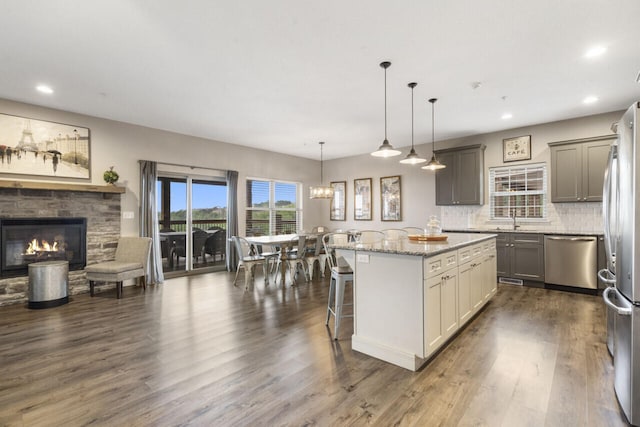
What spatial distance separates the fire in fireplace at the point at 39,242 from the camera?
14.1 feet

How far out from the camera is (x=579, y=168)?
4.93 meters

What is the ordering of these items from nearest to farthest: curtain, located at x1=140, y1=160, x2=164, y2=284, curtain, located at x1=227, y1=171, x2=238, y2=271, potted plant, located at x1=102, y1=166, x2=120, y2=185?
potted plant, located at x1=102, y1=166, x2=120, y2=185 < curtain, located at x1=140, y1=160, x2=164, y2=284 < curtain, located at x1=227, y1=171, x2=238, y2=271

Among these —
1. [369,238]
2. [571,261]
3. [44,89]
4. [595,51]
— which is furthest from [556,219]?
[44,89]

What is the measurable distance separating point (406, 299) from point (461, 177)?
175 inches

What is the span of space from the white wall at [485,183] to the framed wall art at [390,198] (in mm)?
119

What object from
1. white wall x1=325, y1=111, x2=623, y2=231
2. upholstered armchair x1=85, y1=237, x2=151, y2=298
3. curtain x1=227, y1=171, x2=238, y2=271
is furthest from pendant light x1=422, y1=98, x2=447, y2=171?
upholstered armchair x1=85, y1=237, x2=151, y2=298

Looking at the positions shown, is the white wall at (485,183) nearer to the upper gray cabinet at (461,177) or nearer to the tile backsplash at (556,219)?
the tile backsplash at (556,219)

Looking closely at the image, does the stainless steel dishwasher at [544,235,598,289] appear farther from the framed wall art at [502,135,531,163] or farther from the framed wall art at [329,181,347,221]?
the framed wall art at [329,181,347,221]

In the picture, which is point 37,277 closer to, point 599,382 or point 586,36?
point 599,382

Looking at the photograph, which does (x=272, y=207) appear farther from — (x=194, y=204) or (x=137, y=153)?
(x=137, y=153)

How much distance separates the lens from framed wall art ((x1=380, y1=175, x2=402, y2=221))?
745cm

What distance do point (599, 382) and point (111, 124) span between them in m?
6.91

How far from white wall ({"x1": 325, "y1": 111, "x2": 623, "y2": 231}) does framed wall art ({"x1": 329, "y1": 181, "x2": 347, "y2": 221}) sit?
12 centimetres

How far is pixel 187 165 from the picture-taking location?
6.17 m
